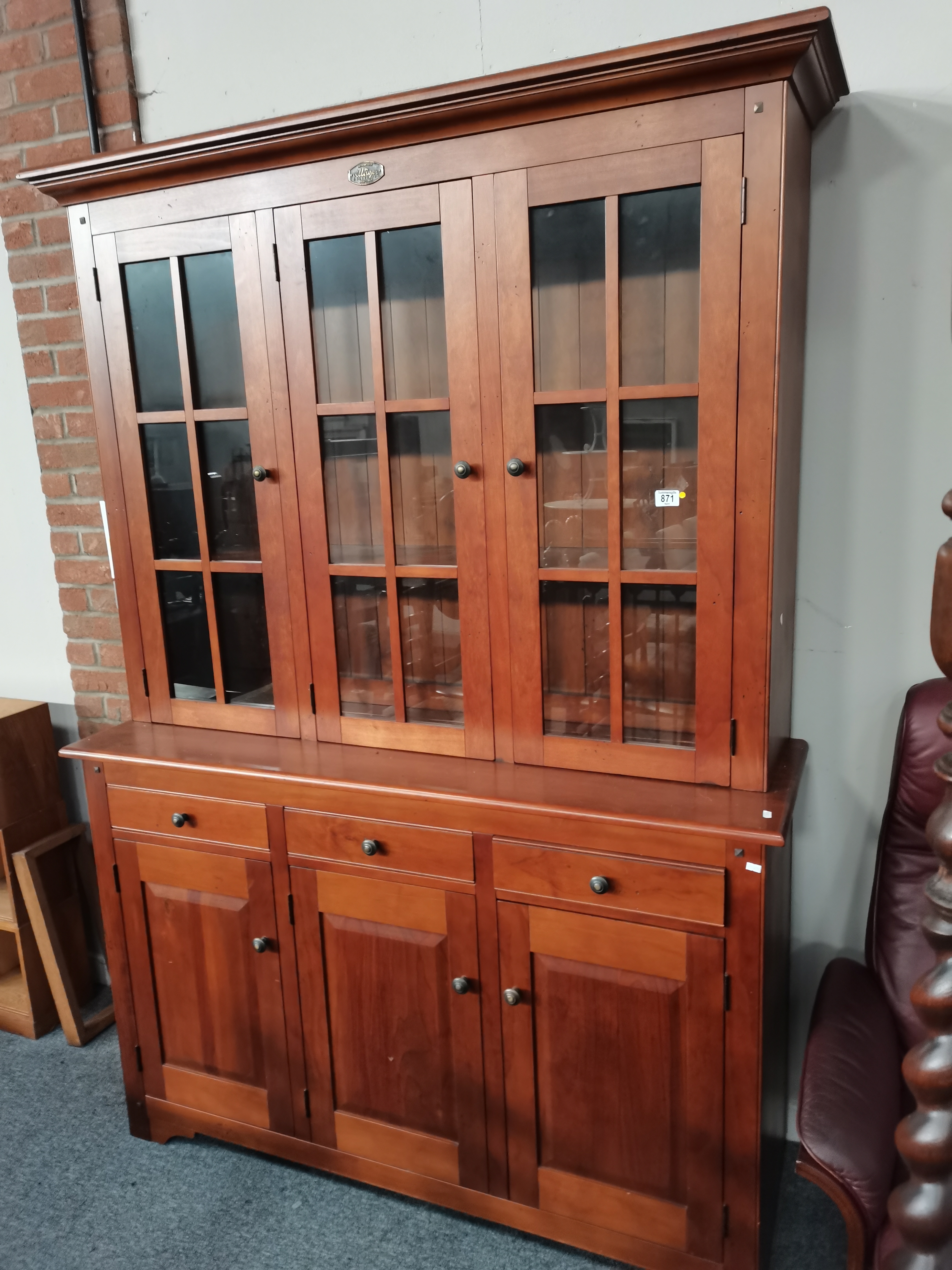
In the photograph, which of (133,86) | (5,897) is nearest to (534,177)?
(133,86)

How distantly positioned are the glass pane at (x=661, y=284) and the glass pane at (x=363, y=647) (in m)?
0.63

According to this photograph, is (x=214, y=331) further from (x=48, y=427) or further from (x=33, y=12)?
(x=33, y=12)

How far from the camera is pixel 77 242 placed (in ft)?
6.14

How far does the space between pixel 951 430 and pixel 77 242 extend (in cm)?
169

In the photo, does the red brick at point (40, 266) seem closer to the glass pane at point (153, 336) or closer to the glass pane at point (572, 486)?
the glass pane at point (153, 336)

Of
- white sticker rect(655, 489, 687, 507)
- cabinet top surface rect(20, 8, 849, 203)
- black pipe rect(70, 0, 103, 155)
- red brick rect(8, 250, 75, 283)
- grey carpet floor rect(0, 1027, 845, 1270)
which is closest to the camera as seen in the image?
cabinet top surface rect(20, 8, 849, 203)

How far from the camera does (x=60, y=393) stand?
234 cm

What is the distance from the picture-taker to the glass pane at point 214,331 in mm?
1786

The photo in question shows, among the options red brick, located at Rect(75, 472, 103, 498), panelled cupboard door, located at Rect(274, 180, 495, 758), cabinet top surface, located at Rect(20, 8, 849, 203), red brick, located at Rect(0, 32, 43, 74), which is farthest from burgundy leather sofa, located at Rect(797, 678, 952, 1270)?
red brick, located at Rect(0, 32, 43, 74)

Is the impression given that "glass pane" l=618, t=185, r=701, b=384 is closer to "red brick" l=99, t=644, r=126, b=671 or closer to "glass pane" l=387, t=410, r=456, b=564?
"glass pane" l=387, t=410, r=456, b=564

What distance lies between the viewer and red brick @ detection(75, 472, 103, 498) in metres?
2.36

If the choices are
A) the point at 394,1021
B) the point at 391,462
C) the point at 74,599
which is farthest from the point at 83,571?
the point at 394,1021

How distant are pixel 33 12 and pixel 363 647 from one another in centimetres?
166

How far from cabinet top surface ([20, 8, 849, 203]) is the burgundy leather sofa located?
102 centimetres
